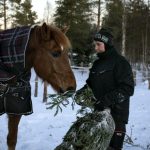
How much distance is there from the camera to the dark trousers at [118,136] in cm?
426

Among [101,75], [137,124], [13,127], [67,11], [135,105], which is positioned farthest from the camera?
[67,11]

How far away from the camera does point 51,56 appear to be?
450 centimetres

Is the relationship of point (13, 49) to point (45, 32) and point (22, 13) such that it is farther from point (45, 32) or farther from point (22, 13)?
point (22, 13)

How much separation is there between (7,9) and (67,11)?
4.81 meters

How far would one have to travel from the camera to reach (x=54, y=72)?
452cm

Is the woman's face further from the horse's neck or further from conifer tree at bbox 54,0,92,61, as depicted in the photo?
conifer tree at bbox 54,0,92,61

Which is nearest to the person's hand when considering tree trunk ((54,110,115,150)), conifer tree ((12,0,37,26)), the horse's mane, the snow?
tree trunk ((54,110,115,150))

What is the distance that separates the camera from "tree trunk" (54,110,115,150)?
→ 149 inches

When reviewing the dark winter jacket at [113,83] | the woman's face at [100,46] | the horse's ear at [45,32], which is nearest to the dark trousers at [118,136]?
the dark winter jacket at [113,83]

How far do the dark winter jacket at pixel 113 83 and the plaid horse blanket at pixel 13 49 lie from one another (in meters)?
0.95

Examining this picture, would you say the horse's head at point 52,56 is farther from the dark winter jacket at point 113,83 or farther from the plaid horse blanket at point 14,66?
the dark winter jacket at point 113,83

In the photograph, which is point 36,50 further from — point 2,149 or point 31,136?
point 31,136

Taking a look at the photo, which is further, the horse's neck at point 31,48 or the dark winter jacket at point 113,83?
the horse's neck at point 31,48

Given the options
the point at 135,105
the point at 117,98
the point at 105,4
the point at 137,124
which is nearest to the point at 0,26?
the point at 105,4
